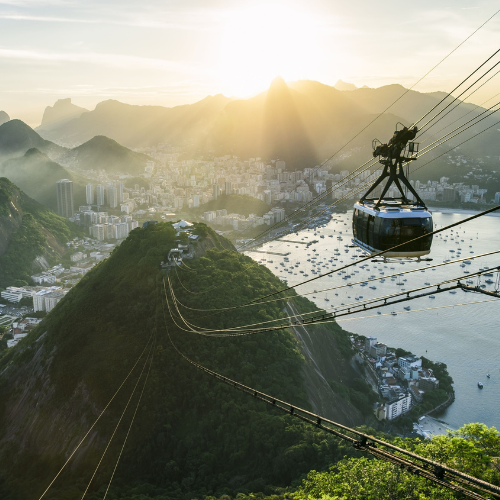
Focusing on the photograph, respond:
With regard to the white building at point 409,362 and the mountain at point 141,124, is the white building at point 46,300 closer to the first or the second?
the white building at point 409,362

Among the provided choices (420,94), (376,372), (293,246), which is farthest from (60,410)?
(420,94)

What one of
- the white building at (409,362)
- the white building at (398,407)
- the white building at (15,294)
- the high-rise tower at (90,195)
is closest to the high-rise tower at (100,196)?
the high-rise tower at (90,195)

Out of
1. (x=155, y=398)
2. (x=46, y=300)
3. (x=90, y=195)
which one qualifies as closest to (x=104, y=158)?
(x=90, y=195)

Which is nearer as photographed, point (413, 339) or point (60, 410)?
point (60, 410)

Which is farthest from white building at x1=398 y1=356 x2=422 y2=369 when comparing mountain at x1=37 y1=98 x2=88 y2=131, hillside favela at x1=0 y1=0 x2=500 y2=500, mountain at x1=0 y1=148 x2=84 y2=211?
mountain at x1=37 y1=98 x2=88 y2=131

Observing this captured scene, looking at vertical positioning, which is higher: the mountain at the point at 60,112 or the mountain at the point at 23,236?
the mountain at the point at 60,112

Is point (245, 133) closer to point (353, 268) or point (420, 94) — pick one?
point (420, 94)

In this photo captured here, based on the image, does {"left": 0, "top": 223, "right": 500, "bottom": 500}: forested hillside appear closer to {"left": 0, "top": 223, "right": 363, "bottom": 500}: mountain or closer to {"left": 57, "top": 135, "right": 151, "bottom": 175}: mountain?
{"left": 0, "top": 223, "right": 363, "bottom": 500}: mountain
